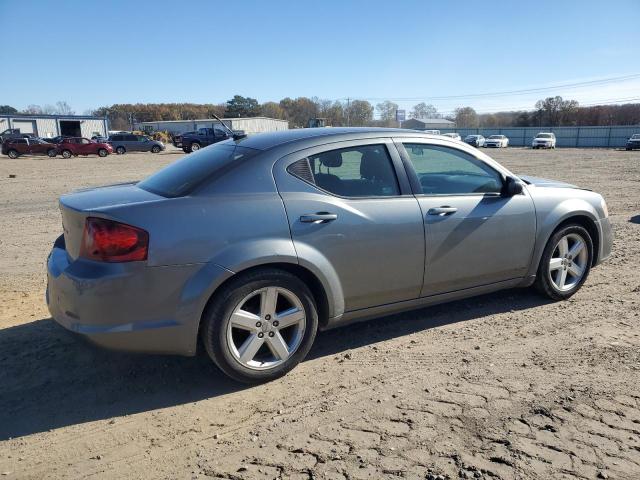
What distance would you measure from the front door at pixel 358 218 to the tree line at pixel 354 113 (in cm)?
3784

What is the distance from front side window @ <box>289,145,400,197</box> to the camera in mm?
3639

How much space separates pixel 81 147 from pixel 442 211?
3930cm

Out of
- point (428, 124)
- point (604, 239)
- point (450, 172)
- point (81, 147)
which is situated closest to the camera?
point (450, 172)

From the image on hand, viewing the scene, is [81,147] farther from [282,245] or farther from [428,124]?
[428,124]

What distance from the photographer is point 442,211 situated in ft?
13.0

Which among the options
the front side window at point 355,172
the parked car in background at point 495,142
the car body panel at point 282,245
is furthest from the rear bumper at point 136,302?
the parked car in background at point 495,142

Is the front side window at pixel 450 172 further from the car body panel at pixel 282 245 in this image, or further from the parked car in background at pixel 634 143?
the parked car in background at pixel 634 143

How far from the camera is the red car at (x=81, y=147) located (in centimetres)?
3716

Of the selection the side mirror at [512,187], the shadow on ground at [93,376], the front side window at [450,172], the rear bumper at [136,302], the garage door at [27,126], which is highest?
the garage door at [27,126]

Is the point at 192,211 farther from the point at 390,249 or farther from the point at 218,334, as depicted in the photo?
the point at 390,249

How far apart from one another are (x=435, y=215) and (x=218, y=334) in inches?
75.4

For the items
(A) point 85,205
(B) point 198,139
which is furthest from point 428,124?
(A) point 85,205

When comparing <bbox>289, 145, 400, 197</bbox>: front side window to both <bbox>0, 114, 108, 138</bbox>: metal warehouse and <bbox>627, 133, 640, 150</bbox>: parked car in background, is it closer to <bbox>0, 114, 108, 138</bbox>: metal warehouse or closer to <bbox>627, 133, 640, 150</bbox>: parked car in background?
<bbox>627, 133, 640, 150</bbox>: parked car in background

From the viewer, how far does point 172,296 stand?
3.02 metres
